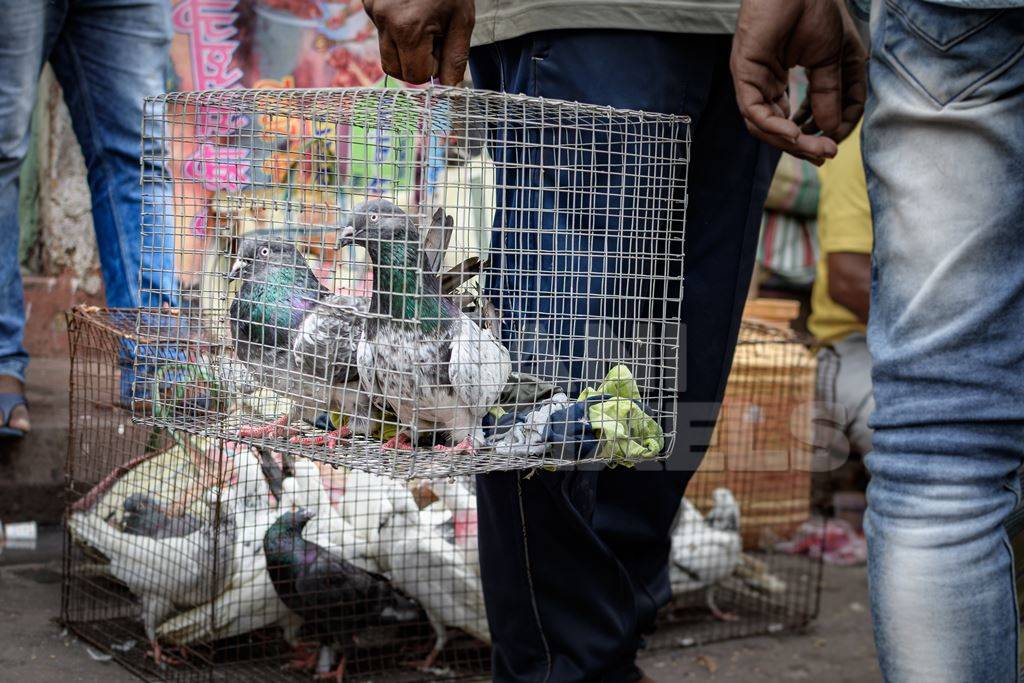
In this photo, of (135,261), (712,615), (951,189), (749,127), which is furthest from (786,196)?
(951,189)

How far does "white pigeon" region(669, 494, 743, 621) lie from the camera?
3291mm

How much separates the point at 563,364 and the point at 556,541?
1.06 ft

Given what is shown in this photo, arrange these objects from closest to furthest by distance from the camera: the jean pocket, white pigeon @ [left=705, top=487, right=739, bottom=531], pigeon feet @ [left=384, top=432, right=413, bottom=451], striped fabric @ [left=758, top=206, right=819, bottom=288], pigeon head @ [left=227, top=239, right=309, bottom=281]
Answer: the jean pocket → pigeon feet @ [left=384, top=432, right=413, bottom=451] → pigeon head @ [left=227, top=239, right=309, bottom=281] → white pigeon @ [left=705, top=487, right=739, bottom=531] → striped fabric @ [left=758, top=206, right=819, bottom=288]

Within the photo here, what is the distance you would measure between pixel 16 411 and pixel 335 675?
133cm

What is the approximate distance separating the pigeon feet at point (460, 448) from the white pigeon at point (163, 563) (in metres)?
0.96

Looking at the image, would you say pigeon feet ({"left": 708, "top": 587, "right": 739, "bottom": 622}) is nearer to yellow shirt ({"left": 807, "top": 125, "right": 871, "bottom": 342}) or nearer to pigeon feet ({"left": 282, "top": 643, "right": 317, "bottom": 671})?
pigeon feet ({"left": 282, "top": 643, "right": 317, "bottom": 671})

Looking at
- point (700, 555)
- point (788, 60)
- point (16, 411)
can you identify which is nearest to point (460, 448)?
point (788, 60)

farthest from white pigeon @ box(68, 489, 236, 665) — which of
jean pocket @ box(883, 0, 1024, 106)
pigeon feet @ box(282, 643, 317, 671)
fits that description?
jean pocket @ box(883, 0, 1024, 106)

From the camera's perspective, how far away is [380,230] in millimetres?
1934

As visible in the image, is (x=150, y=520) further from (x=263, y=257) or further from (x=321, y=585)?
(x=263, y=257)

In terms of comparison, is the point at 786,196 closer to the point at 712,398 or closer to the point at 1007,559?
the point at 712,398

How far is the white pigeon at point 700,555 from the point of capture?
3.29 metres

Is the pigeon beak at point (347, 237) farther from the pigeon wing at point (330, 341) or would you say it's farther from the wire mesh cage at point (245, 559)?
the wire mesh cage at point (245, 559)

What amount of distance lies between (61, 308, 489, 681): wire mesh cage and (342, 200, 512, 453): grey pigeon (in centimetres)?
86
